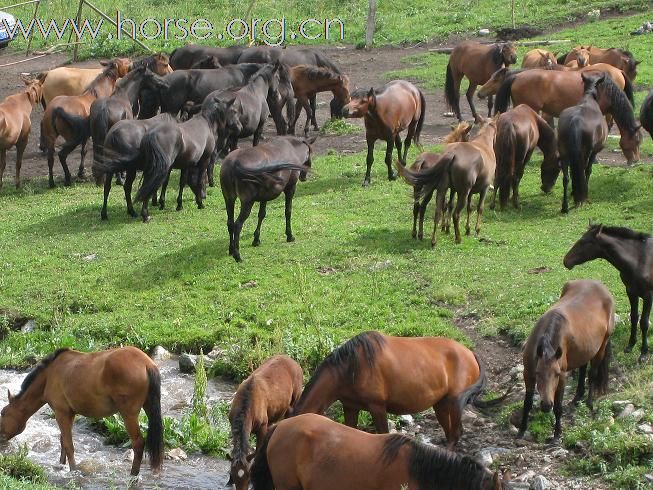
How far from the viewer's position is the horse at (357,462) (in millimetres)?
7297

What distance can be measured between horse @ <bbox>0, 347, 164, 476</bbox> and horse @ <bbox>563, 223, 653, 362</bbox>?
4659 millimetres

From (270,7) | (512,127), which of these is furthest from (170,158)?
(270,7)

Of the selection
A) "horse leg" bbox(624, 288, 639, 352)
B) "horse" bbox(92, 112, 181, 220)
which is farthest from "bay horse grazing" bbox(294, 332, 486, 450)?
"horse" bbox(92, 112, 181, 220)

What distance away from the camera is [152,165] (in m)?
16.3

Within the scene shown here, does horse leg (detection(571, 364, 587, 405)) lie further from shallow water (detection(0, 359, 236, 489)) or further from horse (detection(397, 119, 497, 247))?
horse (detection(397, 119, 497, 247))

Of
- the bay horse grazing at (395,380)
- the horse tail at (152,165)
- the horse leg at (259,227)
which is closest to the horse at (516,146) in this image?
the horse leg at (259,227)

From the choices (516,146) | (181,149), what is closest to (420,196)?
(516,146)

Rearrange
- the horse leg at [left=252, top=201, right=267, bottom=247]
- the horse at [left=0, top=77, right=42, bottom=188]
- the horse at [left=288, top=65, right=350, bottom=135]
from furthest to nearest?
1. the horse at [left=288, top=65, right=350, bottom=135]
2. the horse at [left=0, top=77, right=42, bottom=188]
3. the horse leg at [left=252, top=201, right=267, bottom=247]

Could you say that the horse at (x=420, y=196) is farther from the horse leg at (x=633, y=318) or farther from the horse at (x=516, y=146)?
the horse leg at (x=633, y=318)

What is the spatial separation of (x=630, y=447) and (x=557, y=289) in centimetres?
386

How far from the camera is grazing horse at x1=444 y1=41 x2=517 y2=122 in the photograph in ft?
77.3

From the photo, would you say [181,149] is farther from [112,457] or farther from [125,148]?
[112,457]

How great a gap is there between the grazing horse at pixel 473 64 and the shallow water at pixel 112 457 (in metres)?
13.2

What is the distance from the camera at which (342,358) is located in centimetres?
916
